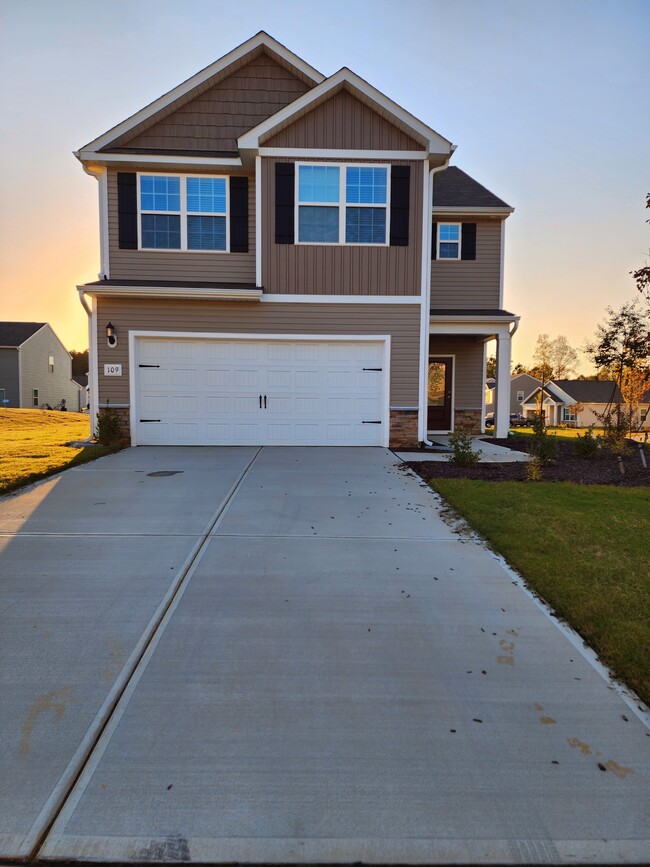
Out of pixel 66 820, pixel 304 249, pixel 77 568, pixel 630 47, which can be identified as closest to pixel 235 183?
pixel 304 249

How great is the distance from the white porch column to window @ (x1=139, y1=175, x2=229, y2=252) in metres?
7.10

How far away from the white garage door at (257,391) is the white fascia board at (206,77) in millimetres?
4157

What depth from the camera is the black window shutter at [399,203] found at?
34.2 ft

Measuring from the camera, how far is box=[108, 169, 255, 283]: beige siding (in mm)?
10672

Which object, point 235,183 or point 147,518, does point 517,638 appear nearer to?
point 147,518

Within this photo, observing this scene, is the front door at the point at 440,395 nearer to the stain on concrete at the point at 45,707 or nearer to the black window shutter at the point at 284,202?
the black window shutter at the point at 284,202

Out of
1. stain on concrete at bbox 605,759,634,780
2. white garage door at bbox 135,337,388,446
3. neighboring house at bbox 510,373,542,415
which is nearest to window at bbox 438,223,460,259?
white garage door at bbox 135,337,388,446

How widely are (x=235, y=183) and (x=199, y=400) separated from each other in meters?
4.55

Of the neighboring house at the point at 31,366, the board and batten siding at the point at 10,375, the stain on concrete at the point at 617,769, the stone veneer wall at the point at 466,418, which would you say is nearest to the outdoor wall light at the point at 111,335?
the stone veneer wall at the point at 466,418

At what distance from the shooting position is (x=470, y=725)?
2365 mm

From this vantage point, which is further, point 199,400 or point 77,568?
point 199,400

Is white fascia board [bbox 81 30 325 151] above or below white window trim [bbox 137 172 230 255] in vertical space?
above

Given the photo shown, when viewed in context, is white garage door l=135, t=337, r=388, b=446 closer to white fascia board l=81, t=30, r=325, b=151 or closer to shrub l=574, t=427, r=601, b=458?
shrub l=574, t=427, r=601, b=458

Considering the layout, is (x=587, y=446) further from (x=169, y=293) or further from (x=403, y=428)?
(x=169, y=293)
